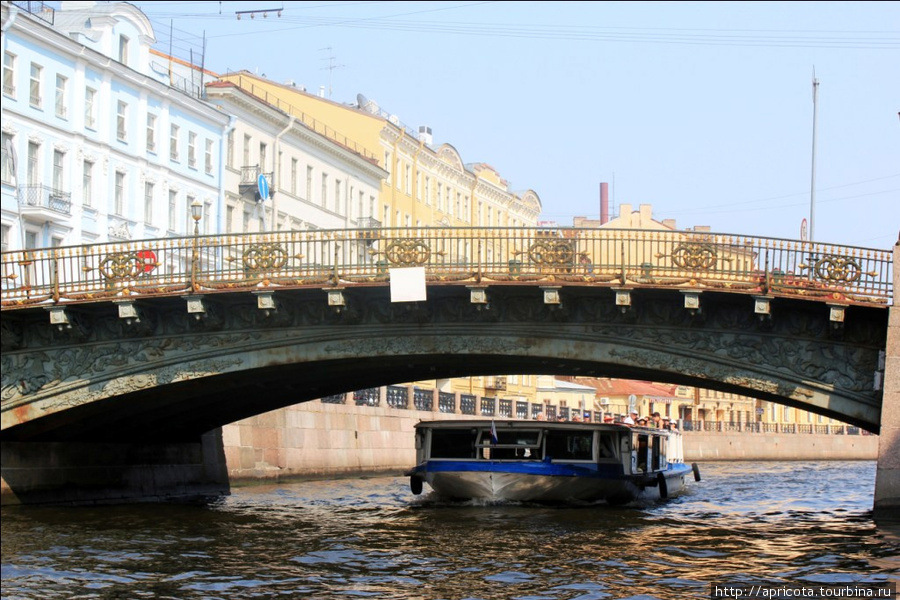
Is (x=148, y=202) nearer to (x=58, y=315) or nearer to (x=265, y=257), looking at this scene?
(x=58, y=315)

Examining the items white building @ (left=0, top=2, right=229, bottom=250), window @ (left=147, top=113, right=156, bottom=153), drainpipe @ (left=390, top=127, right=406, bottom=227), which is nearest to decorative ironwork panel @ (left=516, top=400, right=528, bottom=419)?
drainpipe @ (left=390, top=127, right=406, bottom=227)

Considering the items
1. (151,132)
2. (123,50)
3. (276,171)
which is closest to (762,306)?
(123,50)

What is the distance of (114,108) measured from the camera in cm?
4478

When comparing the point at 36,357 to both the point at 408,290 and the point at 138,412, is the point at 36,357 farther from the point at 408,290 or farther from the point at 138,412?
the point at 408,290

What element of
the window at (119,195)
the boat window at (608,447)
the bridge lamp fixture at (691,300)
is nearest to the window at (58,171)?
the window at (119,195)

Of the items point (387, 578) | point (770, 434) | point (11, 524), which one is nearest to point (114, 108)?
point (11, 524)

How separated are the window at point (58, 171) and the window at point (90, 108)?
1.88m

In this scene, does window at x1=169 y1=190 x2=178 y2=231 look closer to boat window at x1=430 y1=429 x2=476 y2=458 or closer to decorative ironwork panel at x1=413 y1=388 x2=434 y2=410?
decorative ironwork panel at x1=413 y1=388 x2=434 y2=410

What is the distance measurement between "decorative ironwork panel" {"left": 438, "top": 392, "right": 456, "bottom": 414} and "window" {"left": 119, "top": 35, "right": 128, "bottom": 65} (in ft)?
60.8

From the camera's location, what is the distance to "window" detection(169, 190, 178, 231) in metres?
48.9

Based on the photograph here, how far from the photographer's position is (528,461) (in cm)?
3106

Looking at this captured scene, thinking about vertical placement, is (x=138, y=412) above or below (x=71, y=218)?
below

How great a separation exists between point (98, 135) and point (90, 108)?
0.90m

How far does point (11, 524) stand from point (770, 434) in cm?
Result: 7849
